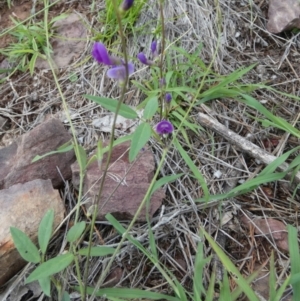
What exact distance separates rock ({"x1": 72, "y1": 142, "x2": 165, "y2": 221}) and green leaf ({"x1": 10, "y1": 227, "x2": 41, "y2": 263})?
11.3 inches

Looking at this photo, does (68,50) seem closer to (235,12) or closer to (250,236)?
(235,12)

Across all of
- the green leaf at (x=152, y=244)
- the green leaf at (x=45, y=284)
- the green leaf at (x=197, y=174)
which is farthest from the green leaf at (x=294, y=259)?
the green leaf at (x=45, y=284)

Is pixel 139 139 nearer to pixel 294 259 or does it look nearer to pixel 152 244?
pixel 152 244

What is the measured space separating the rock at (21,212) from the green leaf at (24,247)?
153 mm

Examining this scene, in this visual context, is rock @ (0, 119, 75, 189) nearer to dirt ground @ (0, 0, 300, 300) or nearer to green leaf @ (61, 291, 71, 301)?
dirt ground @ (0, 0, 300, 300)

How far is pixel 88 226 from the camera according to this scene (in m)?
1.50

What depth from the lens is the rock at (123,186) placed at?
62.3 inches

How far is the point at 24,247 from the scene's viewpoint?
1.30 m

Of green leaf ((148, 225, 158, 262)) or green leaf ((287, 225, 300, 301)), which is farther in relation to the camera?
green leaf ((148, 225, 158, 262))

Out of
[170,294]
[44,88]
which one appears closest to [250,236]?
[170,294]

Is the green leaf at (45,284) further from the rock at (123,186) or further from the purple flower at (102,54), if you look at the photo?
the purple flower at (102,54)

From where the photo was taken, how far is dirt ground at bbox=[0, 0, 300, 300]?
5.19 feet

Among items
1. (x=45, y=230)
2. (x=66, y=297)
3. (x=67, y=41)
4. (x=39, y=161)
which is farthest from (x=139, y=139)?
(x=67, y=41)

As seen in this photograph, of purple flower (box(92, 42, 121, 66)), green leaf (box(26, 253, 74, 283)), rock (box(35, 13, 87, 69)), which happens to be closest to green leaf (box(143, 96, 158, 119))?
purple flower (box(92, 42, 121, 66))
